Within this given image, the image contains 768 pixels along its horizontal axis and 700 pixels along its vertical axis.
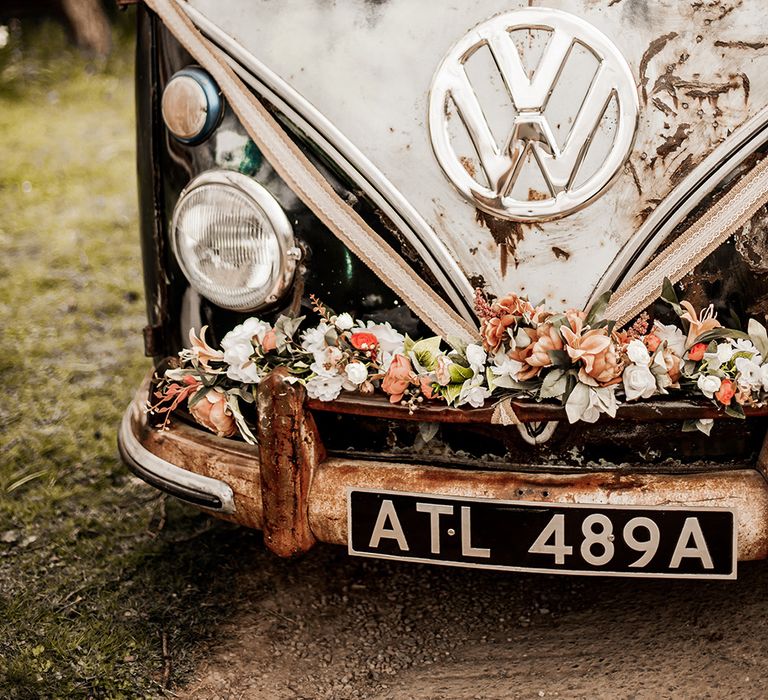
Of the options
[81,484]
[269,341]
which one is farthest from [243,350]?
[81,484]

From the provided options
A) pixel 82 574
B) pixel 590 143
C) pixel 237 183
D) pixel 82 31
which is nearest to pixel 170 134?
pixel 237 183

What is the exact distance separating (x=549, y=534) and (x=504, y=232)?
630 millimetres

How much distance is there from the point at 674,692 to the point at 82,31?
863 cm

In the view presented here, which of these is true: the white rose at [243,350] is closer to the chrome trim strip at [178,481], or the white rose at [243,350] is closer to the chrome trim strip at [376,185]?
the chrome trim strip at [178,481]

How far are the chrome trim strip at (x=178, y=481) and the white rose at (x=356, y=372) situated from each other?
0.42 m

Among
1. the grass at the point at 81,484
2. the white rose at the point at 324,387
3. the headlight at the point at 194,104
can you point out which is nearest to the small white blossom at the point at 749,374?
the white rose at the point at 324,387

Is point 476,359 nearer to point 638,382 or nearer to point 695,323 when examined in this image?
point 638,382

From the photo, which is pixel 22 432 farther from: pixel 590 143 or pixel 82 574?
pixel 590 143

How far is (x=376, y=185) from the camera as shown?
2098 millimetres

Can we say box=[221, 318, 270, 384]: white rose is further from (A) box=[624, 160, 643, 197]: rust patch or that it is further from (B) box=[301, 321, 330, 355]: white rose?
(A) box=[624, 160, 643, 197]: rust patch

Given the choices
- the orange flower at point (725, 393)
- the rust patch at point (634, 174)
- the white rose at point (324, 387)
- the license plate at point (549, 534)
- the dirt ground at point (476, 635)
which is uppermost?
the rust patch at point (634, 174)

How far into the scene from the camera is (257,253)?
2125mm

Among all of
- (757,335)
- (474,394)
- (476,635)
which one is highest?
(757,335)

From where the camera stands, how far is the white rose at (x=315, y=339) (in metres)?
2.08
